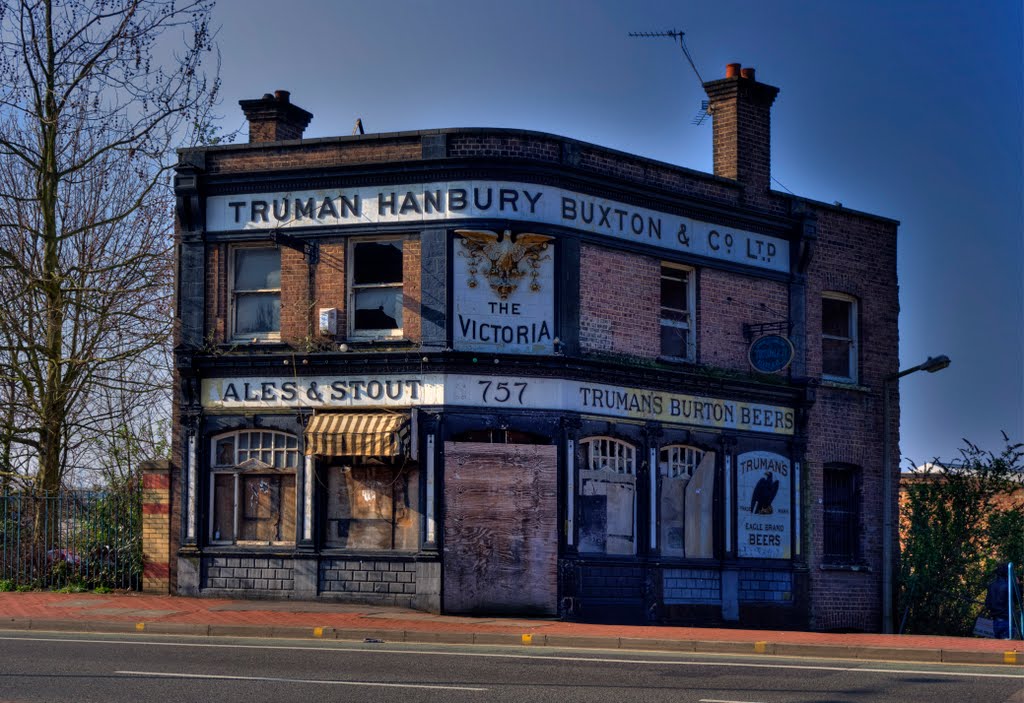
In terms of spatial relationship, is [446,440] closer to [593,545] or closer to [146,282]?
[593,545]

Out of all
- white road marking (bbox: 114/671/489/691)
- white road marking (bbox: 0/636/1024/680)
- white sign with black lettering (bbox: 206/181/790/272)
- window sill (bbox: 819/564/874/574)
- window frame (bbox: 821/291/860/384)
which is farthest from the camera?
window frame (bbox: 821/291/860/384)

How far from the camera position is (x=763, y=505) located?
2544 centimetres

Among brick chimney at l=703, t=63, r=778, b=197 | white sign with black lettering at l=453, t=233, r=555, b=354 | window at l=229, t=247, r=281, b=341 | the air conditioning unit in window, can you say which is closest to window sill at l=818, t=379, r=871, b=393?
brick chimney at l=703, t=63, r=778, b=197

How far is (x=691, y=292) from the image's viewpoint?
24891 mm

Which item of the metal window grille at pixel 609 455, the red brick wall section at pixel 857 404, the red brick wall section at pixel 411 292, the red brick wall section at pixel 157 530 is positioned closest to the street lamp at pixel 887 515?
the red brick wall section at pixel 857 404

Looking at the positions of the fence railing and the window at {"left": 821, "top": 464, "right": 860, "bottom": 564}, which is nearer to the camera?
the fence railing

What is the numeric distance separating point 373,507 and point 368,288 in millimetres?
3648

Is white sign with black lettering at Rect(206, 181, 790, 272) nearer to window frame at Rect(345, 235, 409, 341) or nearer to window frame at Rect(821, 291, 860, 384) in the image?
window frame at Rect(345, 235, 409, 341)

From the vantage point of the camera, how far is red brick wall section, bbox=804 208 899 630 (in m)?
26.3

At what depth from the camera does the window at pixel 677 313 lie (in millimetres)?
24656

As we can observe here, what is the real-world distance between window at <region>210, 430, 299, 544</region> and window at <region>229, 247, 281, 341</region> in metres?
1.79

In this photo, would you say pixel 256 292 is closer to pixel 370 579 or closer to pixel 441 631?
pixel 370 579

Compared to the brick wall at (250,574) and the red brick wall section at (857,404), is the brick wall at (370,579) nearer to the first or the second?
the brick wall at (250,574)

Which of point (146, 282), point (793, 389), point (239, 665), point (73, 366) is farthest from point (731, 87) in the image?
point (239, 665)
